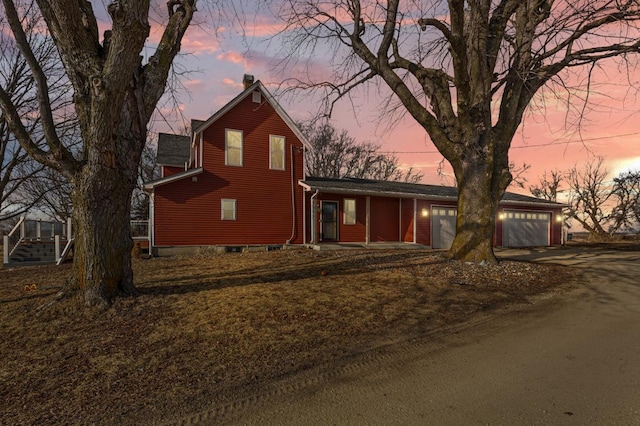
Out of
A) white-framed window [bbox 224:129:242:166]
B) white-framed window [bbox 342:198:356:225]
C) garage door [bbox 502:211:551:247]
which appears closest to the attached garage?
garage door [bbox 502:211:551:247]

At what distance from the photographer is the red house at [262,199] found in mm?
15023

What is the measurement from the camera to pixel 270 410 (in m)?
2.88

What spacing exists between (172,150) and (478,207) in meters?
16.8

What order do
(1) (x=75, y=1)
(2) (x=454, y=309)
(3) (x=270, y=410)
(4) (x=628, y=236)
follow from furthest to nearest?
(4) (x=628, y=236)
(2) (x=454, y=309)
(1) (x=75, y=1)
(3) (x=270, y=410)

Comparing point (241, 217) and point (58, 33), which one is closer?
point (58, 33)

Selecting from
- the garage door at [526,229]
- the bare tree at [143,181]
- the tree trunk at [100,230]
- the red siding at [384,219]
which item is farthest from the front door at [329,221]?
the bare tree at [143,181]

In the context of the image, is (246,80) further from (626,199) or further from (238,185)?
(626,199)

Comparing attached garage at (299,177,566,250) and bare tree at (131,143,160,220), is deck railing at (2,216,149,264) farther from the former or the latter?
attached garage at (299,177,566,250)

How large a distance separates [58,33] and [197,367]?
5283mm

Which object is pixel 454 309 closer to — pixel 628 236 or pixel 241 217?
pixel 241 217

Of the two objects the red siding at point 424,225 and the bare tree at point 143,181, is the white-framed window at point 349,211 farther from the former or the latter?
the bare tree at point 143,181

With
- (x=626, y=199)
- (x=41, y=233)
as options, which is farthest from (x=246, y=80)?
(x=626, y=199)

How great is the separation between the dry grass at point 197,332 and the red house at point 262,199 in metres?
6.77

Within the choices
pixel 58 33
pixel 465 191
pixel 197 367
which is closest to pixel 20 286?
pixel 58 33
